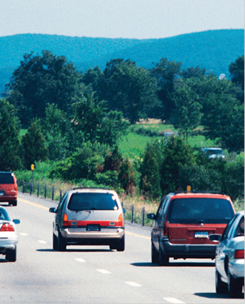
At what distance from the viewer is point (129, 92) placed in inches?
6457

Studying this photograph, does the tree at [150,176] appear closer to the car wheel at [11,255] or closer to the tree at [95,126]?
the tree at [95,126]

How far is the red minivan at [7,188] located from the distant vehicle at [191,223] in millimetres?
26539

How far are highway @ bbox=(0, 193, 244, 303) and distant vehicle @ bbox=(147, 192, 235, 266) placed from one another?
0.46 metres

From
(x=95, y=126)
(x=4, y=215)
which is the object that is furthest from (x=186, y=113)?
(x=4, y=215)

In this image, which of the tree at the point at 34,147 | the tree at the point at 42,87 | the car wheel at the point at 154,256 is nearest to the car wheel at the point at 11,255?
the car wheel at the point at 154,256

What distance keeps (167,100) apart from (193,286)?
15500cm

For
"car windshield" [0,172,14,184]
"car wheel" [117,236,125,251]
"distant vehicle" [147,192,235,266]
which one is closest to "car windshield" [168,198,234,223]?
"distant vehicle" [147,192,235,266]

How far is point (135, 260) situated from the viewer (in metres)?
19.1

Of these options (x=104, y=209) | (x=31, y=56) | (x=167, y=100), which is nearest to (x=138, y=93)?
(x=167, y=100)

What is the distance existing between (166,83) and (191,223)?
519ft

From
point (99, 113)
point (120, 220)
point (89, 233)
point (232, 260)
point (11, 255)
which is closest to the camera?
point (232, 260)

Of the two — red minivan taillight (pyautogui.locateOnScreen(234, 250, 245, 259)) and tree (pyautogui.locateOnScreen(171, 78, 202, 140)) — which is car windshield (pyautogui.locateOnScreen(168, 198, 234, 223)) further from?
tree (pyautogui.locateOnScreen(171, 78, 202, 140))

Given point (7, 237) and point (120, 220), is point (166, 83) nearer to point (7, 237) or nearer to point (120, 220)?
point (120, 220)

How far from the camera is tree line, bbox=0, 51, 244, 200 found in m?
70.3
